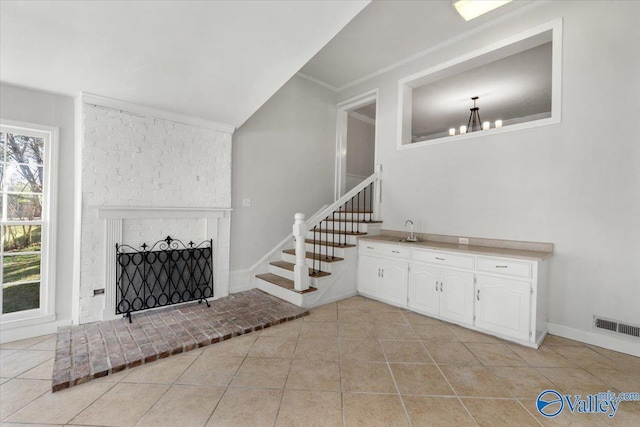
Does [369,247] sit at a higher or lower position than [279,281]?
higher

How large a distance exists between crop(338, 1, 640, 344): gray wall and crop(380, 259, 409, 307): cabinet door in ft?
3.24

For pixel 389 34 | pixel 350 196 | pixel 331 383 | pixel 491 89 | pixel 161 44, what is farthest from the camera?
pixel 491 89

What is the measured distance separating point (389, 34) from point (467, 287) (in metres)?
3.36

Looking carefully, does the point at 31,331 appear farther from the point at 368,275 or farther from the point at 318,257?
the point at 368,275

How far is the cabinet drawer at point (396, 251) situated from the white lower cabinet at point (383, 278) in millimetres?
77

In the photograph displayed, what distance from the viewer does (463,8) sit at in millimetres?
2941

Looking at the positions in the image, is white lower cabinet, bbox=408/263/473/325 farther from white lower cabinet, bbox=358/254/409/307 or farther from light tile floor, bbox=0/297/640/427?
light tile floor, bbox=0/297/640/427

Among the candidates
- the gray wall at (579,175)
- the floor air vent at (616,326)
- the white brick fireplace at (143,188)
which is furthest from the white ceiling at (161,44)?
the floor air vent at (616,326)

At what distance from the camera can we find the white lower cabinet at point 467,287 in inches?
101

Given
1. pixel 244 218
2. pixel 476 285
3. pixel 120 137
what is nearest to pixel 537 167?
pixel 476 285

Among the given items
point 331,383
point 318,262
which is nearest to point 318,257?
point 318,262

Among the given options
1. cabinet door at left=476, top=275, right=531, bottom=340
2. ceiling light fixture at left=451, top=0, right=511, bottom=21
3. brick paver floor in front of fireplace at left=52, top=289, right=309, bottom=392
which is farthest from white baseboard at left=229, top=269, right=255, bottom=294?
ceiling light fixture at left=451, top=0, right=511, bottom=21

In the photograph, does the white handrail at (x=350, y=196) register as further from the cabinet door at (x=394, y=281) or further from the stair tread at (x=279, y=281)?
the cabinet door at (x=394, y=281)

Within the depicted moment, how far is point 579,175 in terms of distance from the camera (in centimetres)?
276
